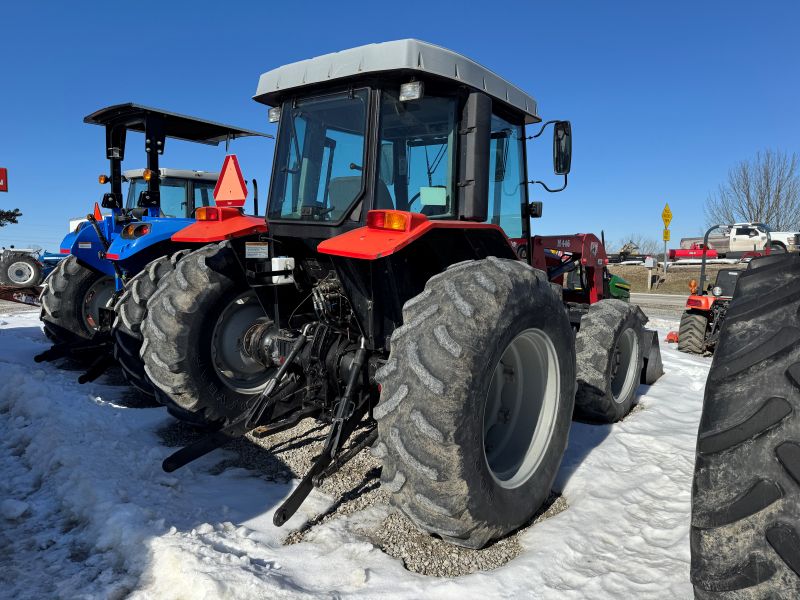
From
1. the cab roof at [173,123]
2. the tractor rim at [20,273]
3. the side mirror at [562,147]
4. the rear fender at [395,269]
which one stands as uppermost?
the cab roof at [173,123]

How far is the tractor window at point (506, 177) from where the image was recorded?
4176 millimetres

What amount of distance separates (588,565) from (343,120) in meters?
2.72

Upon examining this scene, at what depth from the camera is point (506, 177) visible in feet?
14.3

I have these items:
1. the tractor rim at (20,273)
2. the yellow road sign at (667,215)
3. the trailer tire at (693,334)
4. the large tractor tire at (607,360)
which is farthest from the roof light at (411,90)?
the yellow road sign at (667,215)

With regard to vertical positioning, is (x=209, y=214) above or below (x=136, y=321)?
above

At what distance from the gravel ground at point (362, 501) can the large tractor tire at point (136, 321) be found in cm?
72

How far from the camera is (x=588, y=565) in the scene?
2.56m

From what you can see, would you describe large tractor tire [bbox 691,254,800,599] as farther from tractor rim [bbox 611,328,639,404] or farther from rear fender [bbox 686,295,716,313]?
rear fender [bbox 686,295,716,313]

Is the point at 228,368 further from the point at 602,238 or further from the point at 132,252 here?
the point at 602,238

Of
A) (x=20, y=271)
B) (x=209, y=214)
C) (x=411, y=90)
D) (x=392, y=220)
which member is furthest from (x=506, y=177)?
(x=20, y=271)

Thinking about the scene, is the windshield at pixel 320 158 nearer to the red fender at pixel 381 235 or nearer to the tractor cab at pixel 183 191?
the red fender at pixel 381 235

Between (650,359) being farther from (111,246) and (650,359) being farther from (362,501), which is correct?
(111,246)

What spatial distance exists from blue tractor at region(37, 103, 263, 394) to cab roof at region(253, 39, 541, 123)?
2.72 m

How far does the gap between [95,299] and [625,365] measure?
6322mm
